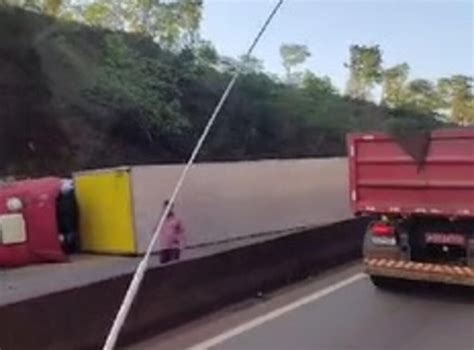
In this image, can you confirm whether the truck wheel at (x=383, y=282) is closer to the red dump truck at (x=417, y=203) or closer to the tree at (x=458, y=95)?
the red dump truck at (x=417, y=203)

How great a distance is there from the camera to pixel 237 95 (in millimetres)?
35375

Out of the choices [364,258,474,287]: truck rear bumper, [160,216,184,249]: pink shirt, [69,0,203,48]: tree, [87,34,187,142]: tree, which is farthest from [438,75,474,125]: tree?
[364,258,474,287]: truck rear bumper

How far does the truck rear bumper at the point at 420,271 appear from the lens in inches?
390

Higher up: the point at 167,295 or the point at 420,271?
the point at 167,295

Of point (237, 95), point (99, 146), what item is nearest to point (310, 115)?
point (237, 95)

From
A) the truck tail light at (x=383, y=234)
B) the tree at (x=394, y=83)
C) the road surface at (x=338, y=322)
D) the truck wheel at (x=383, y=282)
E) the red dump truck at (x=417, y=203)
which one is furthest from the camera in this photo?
the tree at (x=394, y=83)

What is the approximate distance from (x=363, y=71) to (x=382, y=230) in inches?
1416

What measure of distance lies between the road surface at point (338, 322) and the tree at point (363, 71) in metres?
35.7

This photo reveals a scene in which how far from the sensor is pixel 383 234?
418 inches

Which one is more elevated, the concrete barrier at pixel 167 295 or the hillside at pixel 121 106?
the hillside at pixel 121 106

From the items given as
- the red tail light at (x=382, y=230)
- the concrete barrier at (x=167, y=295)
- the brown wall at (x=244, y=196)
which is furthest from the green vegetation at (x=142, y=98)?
the red tail light at (x=382, y=230)

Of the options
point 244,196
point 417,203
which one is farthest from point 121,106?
point 417,203

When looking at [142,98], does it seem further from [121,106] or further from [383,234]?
[383,234]

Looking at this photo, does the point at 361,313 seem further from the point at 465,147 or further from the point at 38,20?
the point at 38,20
